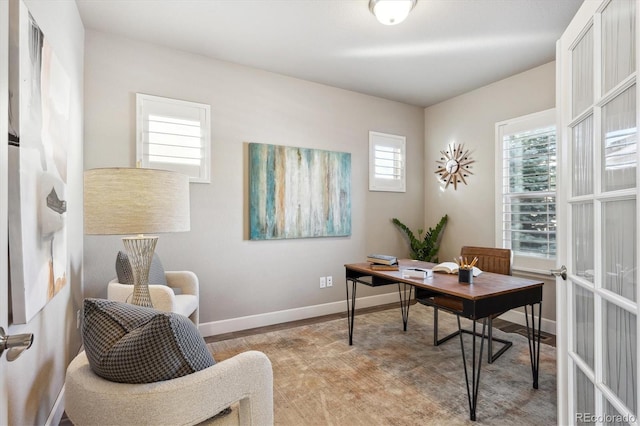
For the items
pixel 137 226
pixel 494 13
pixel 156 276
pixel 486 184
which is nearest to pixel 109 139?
pixel 156 276

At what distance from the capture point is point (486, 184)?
375cm

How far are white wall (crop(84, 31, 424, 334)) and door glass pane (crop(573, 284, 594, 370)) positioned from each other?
2.53 m

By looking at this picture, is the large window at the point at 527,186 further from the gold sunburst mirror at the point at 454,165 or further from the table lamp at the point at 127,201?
the table lamp at the point at 127,201

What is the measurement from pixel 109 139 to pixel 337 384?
2.63 metres

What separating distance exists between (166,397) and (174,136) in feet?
8.11

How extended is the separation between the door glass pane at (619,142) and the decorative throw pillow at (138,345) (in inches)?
58.8

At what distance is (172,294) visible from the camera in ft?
7.05

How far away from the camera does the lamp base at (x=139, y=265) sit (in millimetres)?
1759

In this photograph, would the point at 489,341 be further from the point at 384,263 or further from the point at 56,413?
the point at 56,413

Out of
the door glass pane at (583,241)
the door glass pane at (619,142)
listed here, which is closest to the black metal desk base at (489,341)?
the door glass pane at (583,241)

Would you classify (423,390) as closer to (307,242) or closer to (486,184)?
(307,242)

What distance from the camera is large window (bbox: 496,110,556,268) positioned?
10.3ft

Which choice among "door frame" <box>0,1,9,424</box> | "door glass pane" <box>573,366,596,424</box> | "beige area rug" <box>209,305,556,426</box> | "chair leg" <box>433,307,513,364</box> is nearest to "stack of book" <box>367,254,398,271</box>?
"chair leg" <box>433,307,513,364</box>

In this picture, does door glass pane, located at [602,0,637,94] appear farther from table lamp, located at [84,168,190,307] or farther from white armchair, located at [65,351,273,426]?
table lamp, located at [84,168,190,307]
